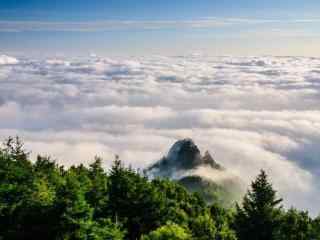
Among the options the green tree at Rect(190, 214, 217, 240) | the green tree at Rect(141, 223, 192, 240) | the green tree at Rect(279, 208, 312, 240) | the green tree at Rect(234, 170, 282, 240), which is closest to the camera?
the green tree at Rect(141, 223, 192, 240)

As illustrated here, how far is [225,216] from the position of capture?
256ft

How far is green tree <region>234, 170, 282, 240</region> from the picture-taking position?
1866 inches

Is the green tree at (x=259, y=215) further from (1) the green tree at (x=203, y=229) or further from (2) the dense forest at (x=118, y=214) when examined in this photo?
(1) the green tree at (x=203, y=229)

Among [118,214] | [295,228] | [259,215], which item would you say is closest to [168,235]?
[259,215]

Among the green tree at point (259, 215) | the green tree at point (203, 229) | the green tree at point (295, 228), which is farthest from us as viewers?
the green tree at point (203, 229)

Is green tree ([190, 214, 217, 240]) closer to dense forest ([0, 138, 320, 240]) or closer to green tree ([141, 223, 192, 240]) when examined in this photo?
dense forest ([0, 138, 320, 240])

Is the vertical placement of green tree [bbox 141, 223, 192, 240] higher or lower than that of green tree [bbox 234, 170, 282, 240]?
lower

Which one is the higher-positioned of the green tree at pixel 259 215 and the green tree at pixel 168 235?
the green tree at pixel 259 215

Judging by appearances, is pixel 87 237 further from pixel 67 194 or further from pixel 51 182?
pixel 51 182

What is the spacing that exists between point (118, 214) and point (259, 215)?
578 inches

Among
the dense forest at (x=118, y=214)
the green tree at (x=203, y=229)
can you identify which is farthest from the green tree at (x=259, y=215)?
the green tree at (x=203, y=229)

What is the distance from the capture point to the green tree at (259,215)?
156ft

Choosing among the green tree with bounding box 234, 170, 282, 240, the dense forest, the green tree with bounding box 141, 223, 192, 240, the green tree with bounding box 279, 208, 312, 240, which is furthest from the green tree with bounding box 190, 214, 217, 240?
the green tree with bounding box 141, 223, 192, 240

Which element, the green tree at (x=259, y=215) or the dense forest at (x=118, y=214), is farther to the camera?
the green tree at (x=259, y=215)
